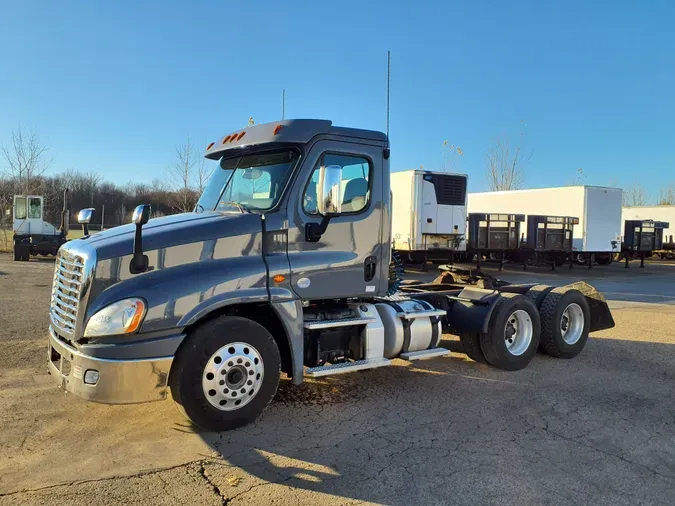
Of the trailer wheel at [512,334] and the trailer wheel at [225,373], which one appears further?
the trailer wheel at [512,334]

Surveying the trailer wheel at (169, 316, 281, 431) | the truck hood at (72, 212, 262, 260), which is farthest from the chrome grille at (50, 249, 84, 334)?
the trailer wheel at (169, 316, 281, 431)

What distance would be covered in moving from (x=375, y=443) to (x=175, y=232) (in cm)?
245

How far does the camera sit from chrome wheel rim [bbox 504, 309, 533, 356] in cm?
710

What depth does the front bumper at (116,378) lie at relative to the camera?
4.14 m

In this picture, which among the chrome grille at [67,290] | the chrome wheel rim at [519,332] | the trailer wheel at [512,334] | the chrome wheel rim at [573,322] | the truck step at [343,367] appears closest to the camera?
the chrome grille at [67,290]

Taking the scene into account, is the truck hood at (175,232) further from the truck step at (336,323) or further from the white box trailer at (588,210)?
the white box trailer at (588,210)

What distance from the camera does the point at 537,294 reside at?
7801 millimetres

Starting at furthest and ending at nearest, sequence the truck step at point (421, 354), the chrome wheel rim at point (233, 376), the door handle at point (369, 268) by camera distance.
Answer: the truck step at point (421, 354), the door handle at point (369, 268), the chrome wheel rim at point (233, 376)

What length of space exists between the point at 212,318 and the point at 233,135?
2069 millimetres

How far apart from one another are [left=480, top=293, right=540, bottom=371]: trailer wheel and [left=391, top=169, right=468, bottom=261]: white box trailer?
1290 cm

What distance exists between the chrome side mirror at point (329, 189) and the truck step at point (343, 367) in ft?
4.97

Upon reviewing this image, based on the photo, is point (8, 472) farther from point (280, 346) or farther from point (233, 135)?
point (233, 135)

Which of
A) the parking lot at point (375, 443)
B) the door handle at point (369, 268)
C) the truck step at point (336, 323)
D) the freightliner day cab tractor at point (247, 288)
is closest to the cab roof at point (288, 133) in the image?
the freightliner day cab tractor at point (247, 288)

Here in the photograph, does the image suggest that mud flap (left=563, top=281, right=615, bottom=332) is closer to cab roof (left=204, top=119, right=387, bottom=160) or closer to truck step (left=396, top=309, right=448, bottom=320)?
truck step (left=396, top=309, right=448, bottom=320)
